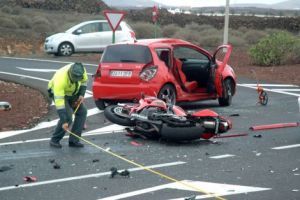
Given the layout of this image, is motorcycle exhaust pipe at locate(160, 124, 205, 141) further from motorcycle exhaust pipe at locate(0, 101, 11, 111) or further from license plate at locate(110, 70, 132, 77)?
motorcycle exhaust pipe at locate(0, 101, 11, 111)

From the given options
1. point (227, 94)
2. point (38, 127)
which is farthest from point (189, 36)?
point (38, 127)

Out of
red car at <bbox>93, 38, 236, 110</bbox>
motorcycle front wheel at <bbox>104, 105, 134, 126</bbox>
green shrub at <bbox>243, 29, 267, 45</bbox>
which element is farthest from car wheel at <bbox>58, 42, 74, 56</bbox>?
motorcycle front wheel at <bbox>104, 105, 134, 126</bbox>

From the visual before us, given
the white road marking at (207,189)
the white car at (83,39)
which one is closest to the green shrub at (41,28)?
the white car at (83,39)

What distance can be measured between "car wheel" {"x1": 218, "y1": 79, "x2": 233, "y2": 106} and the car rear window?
7.92ft

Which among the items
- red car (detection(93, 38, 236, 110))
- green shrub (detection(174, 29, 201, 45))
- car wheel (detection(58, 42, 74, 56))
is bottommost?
green shrub (detection(174, 29, 201, 45))

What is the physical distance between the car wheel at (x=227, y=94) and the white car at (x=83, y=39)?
14.8m

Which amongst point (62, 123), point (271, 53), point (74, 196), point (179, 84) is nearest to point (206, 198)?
point (74, 196)

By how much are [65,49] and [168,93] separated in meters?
17.4

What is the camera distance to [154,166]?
10203mm

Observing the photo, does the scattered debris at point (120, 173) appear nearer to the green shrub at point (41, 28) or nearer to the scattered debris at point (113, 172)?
the scattered debris at point (113, 172)

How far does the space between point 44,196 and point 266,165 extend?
338cm

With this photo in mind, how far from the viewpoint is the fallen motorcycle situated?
11711mm

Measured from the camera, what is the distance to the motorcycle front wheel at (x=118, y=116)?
12656 mm

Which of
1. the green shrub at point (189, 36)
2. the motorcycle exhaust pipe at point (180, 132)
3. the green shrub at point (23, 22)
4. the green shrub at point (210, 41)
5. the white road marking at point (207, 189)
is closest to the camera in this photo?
the white road marking at point (207, 189)
